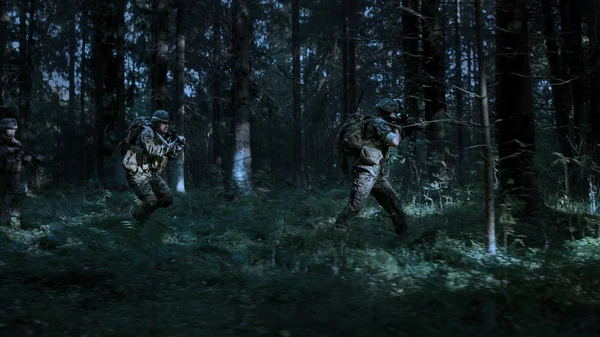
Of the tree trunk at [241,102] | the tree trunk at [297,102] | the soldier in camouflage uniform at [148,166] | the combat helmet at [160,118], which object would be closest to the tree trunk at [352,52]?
the tree trunk at [297,102]

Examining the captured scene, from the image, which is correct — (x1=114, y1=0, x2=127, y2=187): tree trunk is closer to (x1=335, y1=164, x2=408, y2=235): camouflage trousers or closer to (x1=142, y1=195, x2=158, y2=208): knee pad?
(x1=142, y1=195, x2=158, y2=208): knee pad

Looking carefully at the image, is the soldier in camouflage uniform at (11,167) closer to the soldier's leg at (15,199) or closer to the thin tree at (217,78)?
the soldier's leg at (15,199)

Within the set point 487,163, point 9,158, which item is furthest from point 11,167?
point 487,163

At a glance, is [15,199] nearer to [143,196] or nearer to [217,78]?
[143,196]

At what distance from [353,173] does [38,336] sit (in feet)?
15.4

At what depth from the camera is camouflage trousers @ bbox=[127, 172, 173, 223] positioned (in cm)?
800

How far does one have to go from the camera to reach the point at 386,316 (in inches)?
148

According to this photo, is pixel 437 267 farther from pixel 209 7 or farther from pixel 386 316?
pixel 209 7

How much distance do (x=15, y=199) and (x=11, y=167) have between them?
0.59m

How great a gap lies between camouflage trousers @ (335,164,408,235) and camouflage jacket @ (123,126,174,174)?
10.4 feet

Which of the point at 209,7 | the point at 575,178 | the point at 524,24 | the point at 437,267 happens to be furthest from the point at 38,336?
the point at 209,7

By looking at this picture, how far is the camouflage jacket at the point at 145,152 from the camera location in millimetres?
7941

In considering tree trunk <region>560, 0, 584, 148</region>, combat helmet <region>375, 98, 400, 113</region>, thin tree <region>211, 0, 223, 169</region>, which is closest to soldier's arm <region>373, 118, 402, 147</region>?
combat helmet <region>375, 98, 400, 113</region>

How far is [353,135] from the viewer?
23.4 ft
